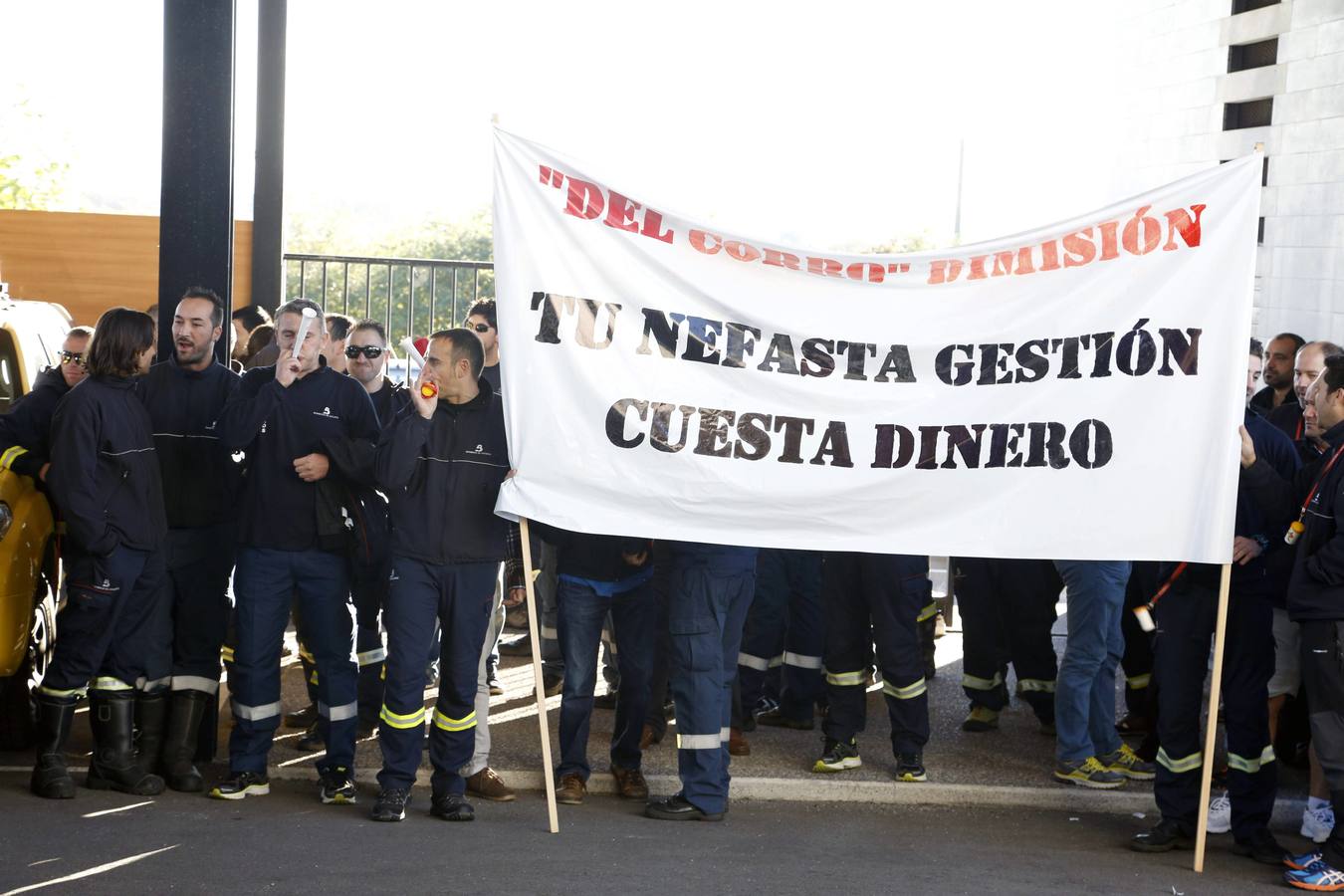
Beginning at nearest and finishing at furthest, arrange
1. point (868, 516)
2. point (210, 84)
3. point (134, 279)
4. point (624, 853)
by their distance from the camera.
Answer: point (624, 853)
point (868, 516)
point (210, 84)
point (134, 279)

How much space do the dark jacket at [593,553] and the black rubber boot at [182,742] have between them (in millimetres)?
1915

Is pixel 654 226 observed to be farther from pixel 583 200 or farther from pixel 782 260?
pixel 782 260

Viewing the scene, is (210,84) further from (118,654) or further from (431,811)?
(431,811)

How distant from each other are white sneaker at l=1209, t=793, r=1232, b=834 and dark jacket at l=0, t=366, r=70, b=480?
5.82 meters

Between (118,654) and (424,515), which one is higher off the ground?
(424,515)

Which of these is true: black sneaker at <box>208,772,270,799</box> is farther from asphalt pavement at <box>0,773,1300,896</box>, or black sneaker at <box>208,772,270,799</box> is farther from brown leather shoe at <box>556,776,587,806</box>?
brown leather shoe at <box>556,776,587,806</box>

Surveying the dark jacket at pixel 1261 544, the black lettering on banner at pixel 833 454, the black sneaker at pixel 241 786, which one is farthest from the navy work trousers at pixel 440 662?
the dark jacket at pixel 1261 544

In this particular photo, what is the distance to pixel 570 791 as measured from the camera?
713cm

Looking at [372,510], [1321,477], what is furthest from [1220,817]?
[372,510]

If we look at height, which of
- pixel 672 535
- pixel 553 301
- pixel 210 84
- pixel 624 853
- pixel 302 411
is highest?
pixel 210 84

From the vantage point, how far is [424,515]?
6730mm

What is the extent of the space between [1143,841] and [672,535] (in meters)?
2.55

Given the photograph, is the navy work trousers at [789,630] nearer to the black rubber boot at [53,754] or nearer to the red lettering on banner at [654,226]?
the red lettering on banner at [654,226]

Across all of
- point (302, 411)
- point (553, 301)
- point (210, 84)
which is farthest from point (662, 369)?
point (210, 84)
